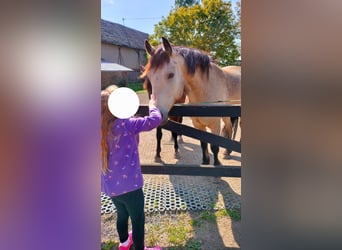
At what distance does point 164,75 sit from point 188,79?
2.21 feet

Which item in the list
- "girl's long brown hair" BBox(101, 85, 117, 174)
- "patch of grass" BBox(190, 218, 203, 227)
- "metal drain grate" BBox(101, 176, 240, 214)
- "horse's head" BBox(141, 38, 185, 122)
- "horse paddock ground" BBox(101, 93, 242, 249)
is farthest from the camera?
"metal drain grate" BBox(101, 176, 240, 214)

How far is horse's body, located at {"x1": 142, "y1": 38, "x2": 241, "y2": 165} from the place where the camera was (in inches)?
90.7

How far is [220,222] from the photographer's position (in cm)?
238

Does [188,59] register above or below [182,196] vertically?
above

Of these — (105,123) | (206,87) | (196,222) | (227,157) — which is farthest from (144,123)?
(227,157)

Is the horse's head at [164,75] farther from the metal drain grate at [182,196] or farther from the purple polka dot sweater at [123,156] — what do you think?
the metal drain grate at [182,196]

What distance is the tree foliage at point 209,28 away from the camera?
11.9m

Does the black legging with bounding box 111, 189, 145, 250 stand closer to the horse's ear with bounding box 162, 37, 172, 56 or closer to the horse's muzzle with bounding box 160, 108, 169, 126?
the horse's muzzle with bounding box 160, 108, 169, 126

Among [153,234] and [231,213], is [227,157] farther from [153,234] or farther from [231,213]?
[153,234]

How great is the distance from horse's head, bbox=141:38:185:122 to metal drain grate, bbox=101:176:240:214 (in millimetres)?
1109

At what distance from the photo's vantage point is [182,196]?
9.61 ft

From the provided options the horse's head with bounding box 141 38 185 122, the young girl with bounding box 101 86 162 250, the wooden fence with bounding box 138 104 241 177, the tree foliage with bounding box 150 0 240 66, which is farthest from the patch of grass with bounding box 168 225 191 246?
the tree foliage with bounding box 150 0 240 66
